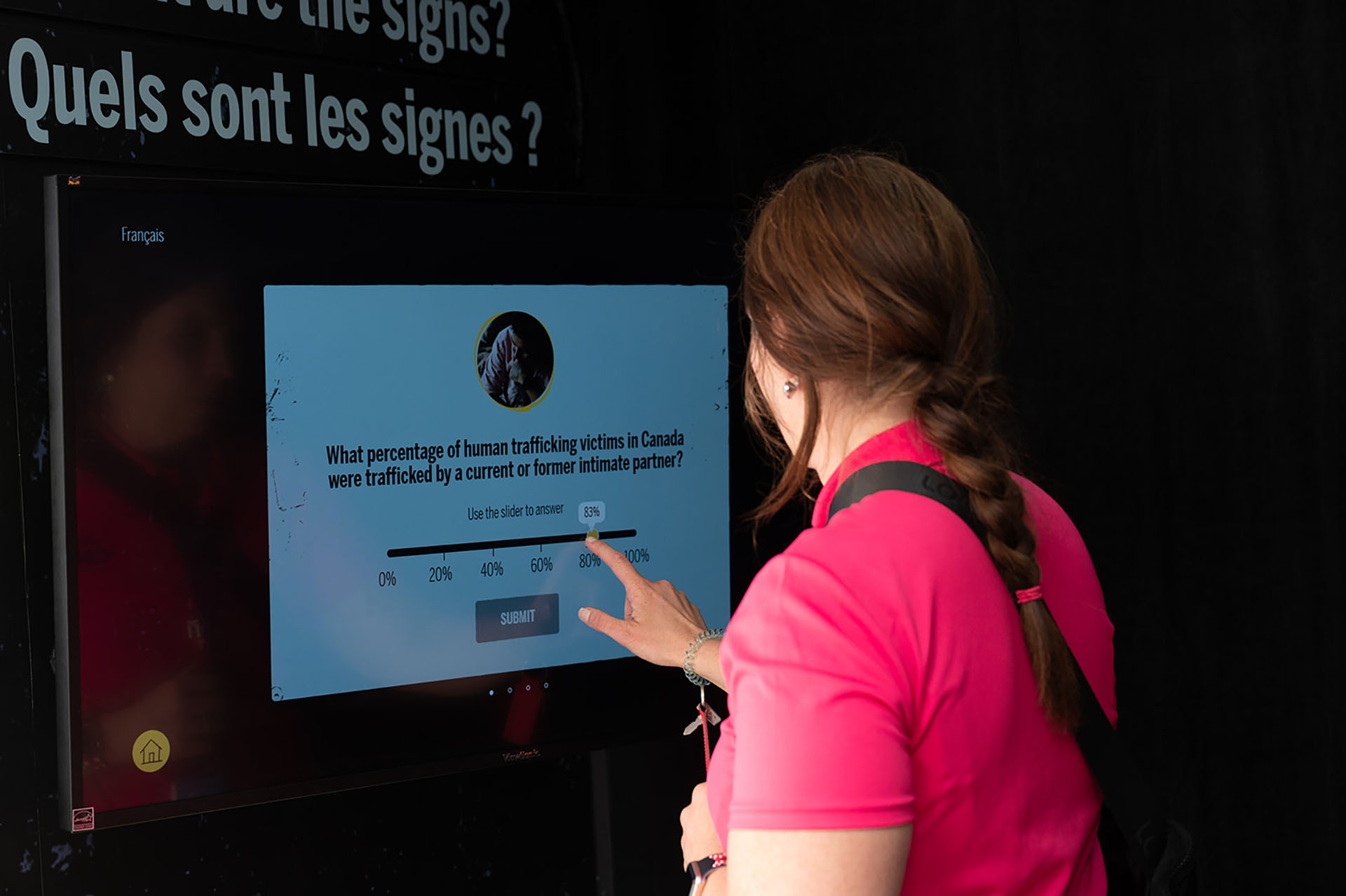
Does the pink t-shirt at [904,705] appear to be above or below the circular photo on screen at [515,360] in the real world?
below

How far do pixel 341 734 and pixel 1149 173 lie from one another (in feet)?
4.96

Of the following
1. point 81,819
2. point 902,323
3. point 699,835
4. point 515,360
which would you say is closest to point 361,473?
point 515,360

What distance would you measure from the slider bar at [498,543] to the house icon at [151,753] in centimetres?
36

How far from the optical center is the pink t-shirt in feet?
2.58

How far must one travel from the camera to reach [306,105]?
6.23 feet

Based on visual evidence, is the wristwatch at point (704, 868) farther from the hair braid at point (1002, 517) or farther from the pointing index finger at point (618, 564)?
the pointing index finger at point (618, 564)

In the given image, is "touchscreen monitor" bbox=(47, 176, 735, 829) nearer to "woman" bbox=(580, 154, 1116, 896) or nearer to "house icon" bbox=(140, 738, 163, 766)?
"house icon" bbox=(140, 738, 163, 766)

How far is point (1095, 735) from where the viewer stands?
36.6 inches

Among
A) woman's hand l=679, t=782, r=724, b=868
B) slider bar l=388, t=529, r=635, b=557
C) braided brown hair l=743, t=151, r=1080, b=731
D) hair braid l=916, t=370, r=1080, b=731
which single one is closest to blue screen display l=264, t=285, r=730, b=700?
slider bar l=388, t=529, r=635, b=557

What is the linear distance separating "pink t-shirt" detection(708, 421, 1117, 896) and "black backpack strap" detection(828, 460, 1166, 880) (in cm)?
1

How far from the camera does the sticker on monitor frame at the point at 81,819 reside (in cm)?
133

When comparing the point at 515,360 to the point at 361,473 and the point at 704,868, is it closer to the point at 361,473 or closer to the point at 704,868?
the point at 361,473

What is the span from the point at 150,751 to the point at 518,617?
0.49 m

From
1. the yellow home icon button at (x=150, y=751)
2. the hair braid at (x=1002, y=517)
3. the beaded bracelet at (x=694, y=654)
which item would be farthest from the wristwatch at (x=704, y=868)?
the yellow home icon button at (x=150, y=751)
